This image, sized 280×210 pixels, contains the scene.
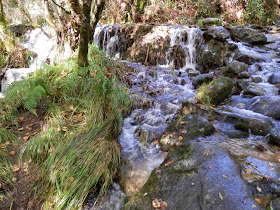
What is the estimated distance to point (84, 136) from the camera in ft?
9.94

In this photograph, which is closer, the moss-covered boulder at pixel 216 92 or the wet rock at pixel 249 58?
the moss-covered boulder at pixel 216 92

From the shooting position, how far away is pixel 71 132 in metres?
3.02

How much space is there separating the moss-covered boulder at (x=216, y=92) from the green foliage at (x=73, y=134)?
1992mm

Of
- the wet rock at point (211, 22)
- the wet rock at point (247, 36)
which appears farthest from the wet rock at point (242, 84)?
the wet rock at point (211, 22)

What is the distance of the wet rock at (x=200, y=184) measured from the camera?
1.93m

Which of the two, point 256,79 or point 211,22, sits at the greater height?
point 211,22

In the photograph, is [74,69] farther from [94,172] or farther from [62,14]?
[94,172]

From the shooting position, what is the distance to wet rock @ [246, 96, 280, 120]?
154 inches

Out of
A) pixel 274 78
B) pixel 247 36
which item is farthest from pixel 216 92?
pixel 247 36

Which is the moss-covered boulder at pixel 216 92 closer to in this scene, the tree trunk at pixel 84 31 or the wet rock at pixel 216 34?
the tree trunk at pixel 84 31

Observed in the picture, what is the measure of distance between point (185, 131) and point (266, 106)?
2237mm

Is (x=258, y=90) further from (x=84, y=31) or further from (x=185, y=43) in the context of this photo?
(x=84, y=31)

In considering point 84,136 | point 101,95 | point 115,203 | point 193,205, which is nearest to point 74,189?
point 115,203

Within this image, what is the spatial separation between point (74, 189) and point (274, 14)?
49.3 feet
